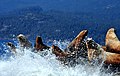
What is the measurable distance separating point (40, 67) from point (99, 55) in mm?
1576

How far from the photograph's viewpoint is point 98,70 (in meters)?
10.7

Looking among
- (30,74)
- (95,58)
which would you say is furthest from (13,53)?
(95,58)

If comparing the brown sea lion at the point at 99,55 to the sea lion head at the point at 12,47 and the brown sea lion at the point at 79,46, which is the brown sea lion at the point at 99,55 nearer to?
the brown sea lion at the point at 79,46

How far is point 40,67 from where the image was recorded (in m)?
10.9

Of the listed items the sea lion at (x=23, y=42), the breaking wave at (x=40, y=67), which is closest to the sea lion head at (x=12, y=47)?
the sea lion at (x=23, y=42)

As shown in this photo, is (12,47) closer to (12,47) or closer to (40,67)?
(12,47)

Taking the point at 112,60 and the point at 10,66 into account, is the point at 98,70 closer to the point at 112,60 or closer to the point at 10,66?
the point at 112,60

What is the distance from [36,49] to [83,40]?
54.4 inches

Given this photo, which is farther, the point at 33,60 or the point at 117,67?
the point at 33,60

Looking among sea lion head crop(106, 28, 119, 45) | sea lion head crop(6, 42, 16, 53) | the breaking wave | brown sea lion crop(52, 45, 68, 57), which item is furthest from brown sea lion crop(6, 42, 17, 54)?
sea lion head crop(106, 28, 119, 45)

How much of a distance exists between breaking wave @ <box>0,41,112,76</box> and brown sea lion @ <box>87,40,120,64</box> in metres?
0.27

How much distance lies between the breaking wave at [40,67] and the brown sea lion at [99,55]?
27cm

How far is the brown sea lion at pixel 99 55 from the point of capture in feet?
34.6

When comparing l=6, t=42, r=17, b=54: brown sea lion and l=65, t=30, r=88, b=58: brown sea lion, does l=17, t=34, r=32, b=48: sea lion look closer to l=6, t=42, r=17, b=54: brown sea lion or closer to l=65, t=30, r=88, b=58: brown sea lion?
l=6, t=42, r=17, b=54: brown sea lion
